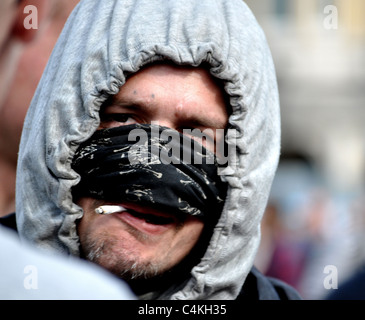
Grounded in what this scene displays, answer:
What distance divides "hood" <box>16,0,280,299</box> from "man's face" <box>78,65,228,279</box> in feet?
0.17

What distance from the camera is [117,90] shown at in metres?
2.19

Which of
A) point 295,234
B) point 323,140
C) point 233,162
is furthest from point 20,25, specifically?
point 323,140

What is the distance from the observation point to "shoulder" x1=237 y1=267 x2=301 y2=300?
2.68 m

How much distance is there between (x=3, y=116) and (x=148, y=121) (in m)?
1.41

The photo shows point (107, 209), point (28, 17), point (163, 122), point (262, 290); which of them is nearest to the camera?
point (107, 209)

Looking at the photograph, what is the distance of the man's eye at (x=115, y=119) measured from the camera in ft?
7.50

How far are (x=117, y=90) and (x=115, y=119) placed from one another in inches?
5.7

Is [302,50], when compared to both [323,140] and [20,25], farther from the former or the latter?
[20,25]

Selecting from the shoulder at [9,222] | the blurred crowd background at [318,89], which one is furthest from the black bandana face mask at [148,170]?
the blurred crowd background at [318,89]

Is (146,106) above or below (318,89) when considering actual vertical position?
above

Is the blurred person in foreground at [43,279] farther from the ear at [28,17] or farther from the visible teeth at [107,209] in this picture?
the ear at [28,17]

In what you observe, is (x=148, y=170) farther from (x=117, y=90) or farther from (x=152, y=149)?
(x=117, y=90)

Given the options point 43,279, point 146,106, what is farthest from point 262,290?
point 43,279

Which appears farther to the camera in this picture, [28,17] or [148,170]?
[28,17]
